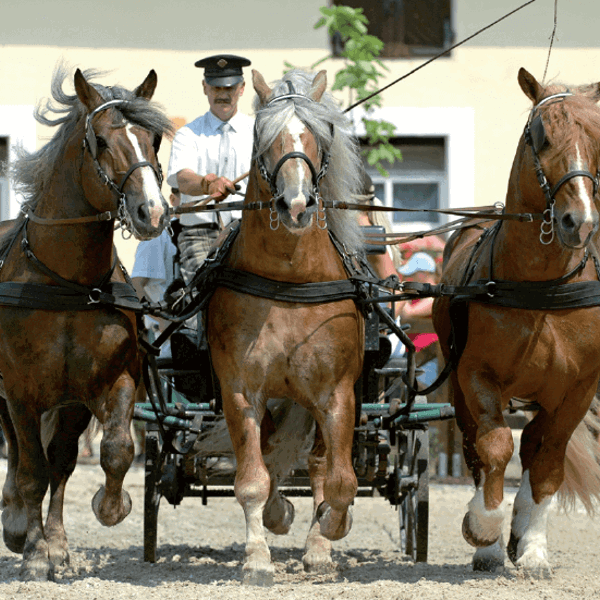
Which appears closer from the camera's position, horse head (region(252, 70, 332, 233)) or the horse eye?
horse head (region(252, 70, 332, 233))

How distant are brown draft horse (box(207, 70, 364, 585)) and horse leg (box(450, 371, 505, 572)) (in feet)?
2.25

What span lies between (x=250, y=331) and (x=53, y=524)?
4.29ft

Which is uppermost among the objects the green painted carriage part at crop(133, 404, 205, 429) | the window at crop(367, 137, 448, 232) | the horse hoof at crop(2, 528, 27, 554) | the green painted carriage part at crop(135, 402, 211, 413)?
the window at crop(367, 137, 448, 232)

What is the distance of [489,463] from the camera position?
14.5 ft

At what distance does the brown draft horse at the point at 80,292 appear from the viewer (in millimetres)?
4367

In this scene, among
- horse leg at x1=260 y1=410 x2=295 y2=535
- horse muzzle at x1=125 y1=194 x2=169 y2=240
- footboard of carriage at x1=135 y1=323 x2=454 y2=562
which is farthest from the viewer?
footboard of carriage at x1=135 y1=323 x2=454 y2=562

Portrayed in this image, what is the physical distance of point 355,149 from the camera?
4.63 metres

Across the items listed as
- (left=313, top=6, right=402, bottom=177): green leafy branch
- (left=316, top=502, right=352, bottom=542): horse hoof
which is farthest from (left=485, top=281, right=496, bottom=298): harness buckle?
(left=313, top=6, right=402, bottom=177): green leafy branch

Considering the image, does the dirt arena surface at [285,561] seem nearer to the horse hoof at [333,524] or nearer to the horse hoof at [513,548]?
the horse hoof at [513,548]

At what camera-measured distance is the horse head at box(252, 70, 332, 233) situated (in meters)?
4.01

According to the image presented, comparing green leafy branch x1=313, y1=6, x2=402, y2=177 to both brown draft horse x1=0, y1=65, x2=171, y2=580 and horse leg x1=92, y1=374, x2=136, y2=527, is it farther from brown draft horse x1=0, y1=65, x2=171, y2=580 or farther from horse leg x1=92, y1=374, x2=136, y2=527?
horse leg x1=92, y1=374, x2=136, y2=527

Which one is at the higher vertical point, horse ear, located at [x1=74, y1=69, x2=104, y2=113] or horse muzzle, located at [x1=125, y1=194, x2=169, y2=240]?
horse ear, located at [x1=74, y1=69, x2=104, y2=113]

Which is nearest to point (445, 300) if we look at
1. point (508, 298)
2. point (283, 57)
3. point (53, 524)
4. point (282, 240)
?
point (508, 298)

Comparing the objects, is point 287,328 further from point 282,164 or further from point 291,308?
point 282,164
